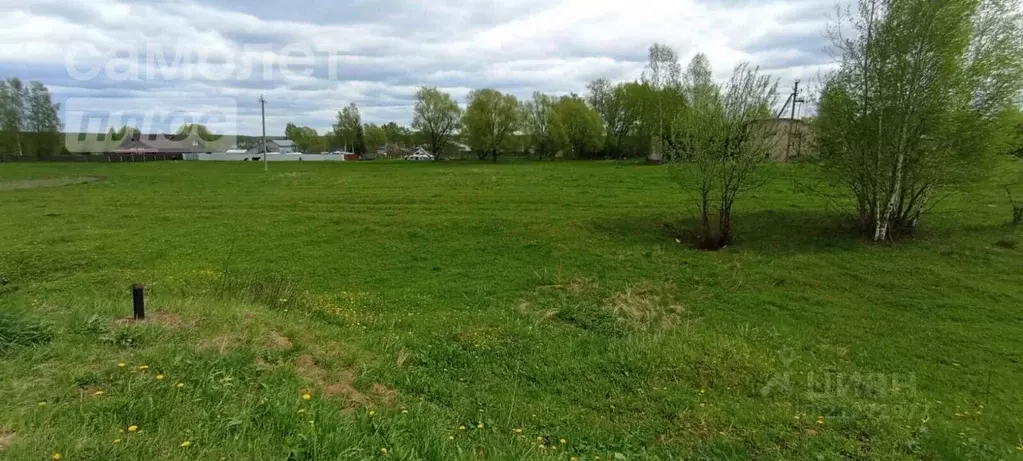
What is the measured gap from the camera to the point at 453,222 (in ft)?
59.7

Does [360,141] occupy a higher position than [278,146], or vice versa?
[360,141]

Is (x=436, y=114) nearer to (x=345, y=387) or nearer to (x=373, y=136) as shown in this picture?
(x=373, y=136)

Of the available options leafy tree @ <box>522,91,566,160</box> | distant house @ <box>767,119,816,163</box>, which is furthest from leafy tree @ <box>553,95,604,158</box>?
distant house @ <box>767,119,816,163</box>

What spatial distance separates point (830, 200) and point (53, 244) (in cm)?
2510

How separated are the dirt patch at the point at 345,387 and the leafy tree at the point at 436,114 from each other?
7774 centimetres

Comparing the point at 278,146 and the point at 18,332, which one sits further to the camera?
the point at 278,146

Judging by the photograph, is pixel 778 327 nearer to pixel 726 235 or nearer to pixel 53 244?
pixel 726 235

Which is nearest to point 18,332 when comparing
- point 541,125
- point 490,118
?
point 490,118

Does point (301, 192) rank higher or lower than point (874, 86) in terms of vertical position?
lower

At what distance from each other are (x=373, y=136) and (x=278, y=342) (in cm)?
11316

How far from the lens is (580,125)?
70.0 metres

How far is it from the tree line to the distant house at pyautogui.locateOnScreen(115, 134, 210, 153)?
17.6 m

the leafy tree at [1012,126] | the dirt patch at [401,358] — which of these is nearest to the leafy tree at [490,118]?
the leafy tree at [1012,126]

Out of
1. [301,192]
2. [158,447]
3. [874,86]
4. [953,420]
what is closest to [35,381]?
[158,447]
